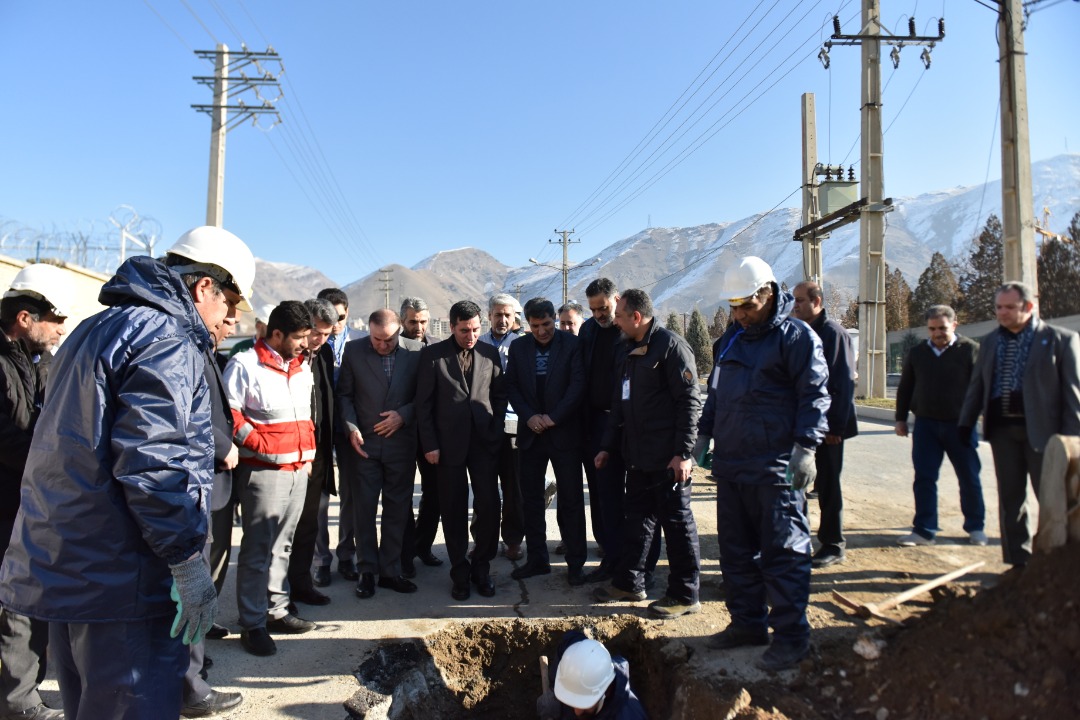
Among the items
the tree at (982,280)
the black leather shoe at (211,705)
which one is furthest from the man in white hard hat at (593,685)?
the tree at (982,280)

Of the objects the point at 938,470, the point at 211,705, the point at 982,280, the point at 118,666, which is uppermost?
the point at 982,280

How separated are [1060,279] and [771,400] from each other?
5100 centimetres

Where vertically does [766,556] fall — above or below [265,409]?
below

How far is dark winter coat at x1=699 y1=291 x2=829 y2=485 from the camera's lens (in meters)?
3.40

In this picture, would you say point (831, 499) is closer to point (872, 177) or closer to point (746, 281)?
point (746, 281)

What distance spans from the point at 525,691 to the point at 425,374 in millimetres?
2166

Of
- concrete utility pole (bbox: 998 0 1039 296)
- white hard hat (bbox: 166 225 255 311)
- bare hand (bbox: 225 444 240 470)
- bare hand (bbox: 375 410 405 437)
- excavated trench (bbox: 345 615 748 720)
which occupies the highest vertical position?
concrete utility pole (bbox: 998 0 1039 296)

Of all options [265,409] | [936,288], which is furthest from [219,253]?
[936,288]

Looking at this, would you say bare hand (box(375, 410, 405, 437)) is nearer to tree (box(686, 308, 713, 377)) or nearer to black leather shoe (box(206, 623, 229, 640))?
black leather shoe (box(206, 623, 229, 640))

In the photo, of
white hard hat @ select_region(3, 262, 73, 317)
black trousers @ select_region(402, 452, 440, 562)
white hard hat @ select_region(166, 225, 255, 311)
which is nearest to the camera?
white hard hat @ select_region(166, 225, 255, 311)

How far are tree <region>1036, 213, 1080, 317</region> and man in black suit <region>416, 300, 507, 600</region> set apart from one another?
4793 cm

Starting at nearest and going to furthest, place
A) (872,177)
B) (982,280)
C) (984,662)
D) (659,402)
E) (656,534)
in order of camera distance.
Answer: (984,662), (659,402), (656,534), (872,177), (982,280)

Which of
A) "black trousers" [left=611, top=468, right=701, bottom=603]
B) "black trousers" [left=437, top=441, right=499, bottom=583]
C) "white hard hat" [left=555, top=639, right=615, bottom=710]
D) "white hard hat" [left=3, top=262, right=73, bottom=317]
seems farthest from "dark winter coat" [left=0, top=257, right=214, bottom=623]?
"black trousers" [left=611, top=468, right=701, bottom=603]

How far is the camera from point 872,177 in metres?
16.9
